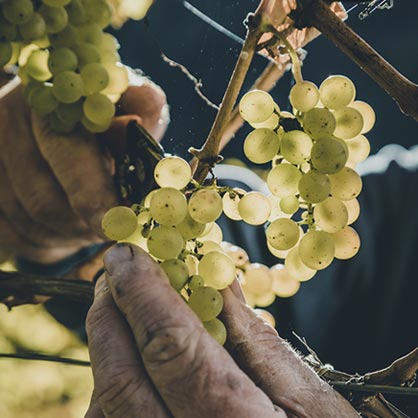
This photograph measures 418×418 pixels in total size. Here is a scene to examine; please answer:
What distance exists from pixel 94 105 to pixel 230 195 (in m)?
0.24

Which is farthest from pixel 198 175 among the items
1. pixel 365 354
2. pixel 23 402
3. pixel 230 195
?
pixel 365 354

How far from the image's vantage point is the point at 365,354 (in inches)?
55.2

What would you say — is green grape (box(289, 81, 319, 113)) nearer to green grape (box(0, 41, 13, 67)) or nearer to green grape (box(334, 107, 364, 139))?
green grape (box(334, 107, 364, 139))

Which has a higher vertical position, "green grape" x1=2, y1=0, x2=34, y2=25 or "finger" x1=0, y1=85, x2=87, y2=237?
"green grape" x1=2, y1=0, x2=34, y2=25

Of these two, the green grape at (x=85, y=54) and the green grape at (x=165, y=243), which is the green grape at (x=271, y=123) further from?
the green grape at (x=85, y=54)

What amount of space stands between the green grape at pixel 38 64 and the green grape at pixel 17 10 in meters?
0.05

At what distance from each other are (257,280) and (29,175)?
1.22 feet

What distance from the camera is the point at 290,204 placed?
1.70ft

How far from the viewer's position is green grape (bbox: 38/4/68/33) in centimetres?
65

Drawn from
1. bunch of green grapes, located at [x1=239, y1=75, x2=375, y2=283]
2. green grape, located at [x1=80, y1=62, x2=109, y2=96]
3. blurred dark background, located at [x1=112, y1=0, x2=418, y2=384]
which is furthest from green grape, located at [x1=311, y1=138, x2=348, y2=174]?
blurred dark background, located at [x1=112, y1=0, x2=418, y2=384]

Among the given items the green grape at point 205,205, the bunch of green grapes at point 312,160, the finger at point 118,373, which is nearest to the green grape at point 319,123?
the bunch of green grapes at point 312,160

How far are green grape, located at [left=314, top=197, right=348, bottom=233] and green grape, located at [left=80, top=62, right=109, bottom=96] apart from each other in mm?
299

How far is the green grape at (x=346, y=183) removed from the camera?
494 millimetres

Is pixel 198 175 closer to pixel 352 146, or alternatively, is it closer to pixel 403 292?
pixel 352 146
